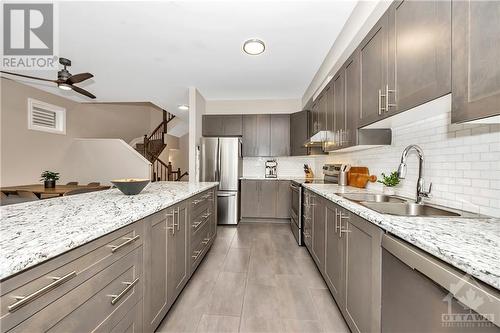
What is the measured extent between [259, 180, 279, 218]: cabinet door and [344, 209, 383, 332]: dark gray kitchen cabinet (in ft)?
9.86

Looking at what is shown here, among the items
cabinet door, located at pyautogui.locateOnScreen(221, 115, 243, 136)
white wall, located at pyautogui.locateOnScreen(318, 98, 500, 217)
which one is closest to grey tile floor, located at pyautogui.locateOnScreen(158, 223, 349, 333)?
white wall, located at pyautogui.locateOnScreen(318, 98, 500, 217)

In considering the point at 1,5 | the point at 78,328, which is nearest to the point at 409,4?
the point at 78,328

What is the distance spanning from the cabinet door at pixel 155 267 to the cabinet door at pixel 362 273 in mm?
1280

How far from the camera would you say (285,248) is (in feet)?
10.6

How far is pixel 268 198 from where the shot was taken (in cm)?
471

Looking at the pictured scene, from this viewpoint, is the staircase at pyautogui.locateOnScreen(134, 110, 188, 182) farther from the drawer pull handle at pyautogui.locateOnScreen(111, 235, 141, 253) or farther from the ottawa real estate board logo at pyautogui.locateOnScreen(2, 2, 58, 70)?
the drawer pull handle at pyautogui.locateOnScreen(111, 235, 141, 253)

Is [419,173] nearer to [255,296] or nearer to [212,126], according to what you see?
[255,296]

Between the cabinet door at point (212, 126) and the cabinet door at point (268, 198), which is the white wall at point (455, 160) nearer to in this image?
the cabinet door at point (268, 198)

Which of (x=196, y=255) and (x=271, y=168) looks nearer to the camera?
(x=196, y=255)

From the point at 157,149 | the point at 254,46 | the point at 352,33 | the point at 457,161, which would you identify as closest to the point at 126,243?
the point at 457,161

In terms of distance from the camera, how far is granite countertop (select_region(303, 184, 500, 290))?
2.06 ft

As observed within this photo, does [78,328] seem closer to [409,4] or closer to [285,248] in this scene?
[409,4]

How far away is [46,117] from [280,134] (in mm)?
5161

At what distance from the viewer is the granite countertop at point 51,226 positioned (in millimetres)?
655
